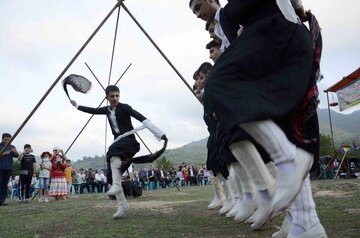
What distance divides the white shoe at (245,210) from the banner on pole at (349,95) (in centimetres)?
1326

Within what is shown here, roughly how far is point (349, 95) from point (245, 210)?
1407cm

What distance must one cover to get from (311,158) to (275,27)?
847mm

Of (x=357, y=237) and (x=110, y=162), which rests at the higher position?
(x=110, y=162)

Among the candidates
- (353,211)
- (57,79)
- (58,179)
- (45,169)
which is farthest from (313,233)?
(58,179)

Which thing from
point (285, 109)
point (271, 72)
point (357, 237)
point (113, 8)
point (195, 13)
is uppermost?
point (113, 8)

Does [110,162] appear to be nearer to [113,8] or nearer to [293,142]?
[293,142]

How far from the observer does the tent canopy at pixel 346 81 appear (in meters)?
15.4

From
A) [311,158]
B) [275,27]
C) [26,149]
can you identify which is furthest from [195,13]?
[26,149]

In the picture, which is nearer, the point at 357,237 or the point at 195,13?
the point at 357,237

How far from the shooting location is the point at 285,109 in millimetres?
2189

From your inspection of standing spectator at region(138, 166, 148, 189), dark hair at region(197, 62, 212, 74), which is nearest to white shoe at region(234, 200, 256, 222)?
dark hair at region(197, 62, 212, 74)

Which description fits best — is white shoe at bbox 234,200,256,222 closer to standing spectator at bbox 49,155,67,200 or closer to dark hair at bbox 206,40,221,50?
dark hair at bbox 206,40,221,50

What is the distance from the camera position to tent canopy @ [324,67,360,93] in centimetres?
1542

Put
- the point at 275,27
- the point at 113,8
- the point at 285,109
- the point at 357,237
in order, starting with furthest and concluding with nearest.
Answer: the point at 113,8 → the point at 357,237 → the point at 275,27 → the point at 285,109
